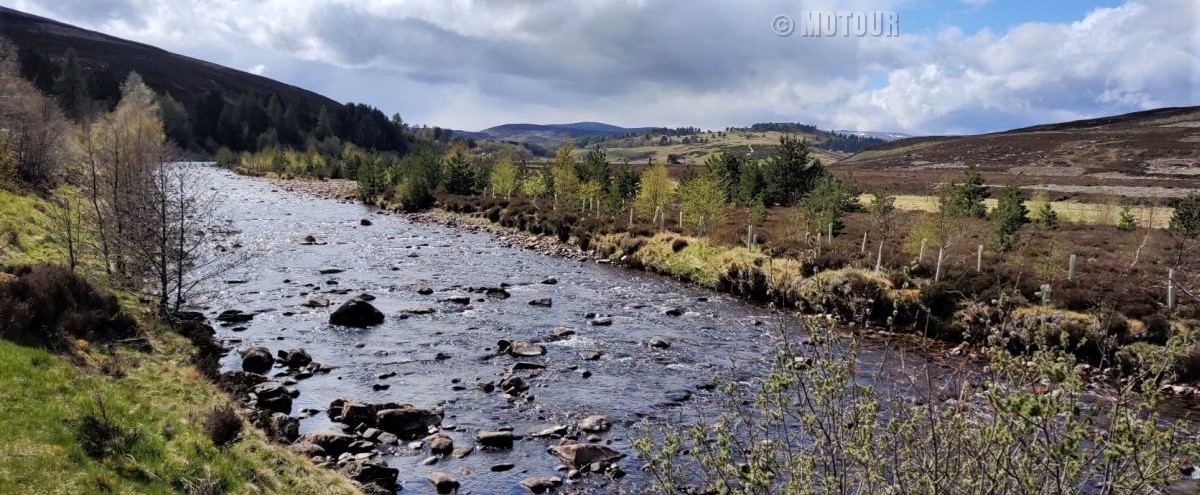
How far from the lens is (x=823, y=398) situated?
18.5 ft

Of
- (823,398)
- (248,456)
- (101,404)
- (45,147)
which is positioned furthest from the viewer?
(45,147)

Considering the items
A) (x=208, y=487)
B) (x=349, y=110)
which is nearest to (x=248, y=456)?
(x=208, y=487)

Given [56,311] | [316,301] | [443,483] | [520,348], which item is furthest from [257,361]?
[443,483]

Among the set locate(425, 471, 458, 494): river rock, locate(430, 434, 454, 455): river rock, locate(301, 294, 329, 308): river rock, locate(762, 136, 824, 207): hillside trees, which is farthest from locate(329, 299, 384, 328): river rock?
locate(762, 136, 824, 207): hillside trees

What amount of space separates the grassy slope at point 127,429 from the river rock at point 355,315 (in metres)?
8.97

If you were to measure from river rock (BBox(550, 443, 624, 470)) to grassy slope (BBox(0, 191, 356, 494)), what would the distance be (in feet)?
14.5

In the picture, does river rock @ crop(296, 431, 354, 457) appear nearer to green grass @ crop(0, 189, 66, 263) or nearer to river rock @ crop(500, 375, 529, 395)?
river rock @ crop(500, 375, 529, 395)

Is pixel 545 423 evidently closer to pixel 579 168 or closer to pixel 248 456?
pixel 248 456

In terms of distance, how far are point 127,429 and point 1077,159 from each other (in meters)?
145

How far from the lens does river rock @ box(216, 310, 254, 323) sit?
24.0m

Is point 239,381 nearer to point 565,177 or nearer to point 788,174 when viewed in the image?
point 565,177

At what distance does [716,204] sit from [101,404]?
36.7 m

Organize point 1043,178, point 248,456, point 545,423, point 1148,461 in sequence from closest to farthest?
point 1148,461 → point 248,456 → point 545,423 → point 1043,178

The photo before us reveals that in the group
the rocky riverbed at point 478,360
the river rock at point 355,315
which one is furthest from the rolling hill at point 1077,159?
the river rock at point 355,315
